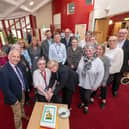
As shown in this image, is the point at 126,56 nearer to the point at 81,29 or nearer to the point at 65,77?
the point at 65,77

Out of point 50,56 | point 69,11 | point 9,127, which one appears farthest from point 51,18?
point 9,127

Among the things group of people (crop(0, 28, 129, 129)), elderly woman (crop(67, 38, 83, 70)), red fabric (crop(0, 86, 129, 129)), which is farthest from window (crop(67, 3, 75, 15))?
red fabric (crop(0, 86, 129, 129))

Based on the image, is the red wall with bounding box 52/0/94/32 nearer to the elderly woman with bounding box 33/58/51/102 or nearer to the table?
the elderly woman with bounding box 33/58/51/102

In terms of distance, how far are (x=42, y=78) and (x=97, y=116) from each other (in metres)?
1.31

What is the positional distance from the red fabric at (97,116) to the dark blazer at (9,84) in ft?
2.46

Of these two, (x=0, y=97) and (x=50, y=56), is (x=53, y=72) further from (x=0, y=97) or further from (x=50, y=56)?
(x=0, y=97)

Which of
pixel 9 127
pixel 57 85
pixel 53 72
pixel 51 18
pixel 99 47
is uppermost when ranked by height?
pixel 51 18

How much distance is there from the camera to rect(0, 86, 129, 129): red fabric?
1644 millimetres

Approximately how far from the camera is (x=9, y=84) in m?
1.17

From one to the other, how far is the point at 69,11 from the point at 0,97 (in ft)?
22.2

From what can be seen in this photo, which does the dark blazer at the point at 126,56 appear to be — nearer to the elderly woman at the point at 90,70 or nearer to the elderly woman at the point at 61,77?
the elderly woman at the point at 90,70

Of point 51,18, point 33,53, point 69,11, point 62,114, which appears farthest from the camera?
point 51,18

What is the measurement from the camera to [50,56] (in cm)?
243

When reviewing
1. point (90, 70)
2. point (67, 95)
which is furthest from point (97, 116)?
point (90, 70)
